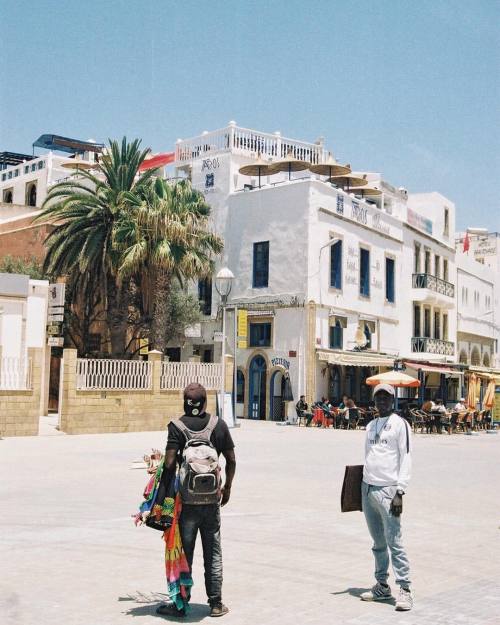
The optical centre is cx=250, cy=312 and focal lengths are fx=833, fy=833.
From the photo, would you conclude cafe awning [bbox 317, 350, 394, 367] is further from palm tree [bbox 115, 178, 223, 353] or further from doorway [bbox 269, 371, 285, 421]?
palm tree [bbox 115, 178, 223, 353]

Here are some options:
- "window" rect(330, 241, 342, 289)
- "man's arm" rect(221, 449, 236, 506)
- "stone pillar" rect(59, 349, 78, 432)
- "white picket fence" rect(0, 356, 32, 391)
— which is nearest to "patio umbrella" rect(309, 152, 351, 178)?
"window" rect(330, 241, 342, 289)

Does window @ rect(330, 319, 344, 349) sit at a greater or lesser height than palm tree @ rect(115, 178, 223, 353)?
lesser

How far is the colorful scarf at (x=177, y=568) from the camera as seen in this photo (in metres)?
5.69

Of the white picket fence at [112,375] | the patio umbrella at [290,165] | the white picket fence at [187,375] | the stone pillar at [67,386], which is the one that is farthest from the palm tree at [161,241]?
the stone pillar at [67,386]

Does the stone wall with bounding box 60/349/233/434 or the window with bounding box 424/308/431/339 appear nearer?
the stone wall with bounding box 60/349/233/434

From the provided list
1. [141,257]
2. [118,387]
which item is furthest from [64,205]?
[118,387]

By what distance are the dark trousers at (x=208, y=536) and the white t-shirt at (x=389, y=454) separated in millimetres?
1352

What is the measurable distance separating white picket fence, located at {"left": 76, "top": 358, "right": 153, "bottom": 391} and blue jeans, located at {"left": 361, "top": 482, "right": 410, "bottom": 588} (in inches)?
732

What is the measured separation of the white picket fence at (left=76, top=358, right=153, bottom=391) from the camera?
2441cm

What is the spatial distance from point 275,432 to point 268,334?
920 centimetres

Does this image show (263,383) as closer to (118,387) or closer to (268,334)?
(268,334)

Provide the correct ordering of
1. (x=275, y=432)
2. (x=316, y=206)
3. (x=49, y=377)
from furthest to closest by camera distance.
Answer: (x=316, y=206) → (x=49, y=377) → (x=275, y=432)

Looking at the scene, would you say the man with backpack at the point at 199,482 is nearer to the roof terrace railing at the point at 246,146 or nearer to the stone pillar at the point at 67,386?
the stone pillar at the point at 67,386

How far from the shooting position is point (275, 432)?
28.2 m
